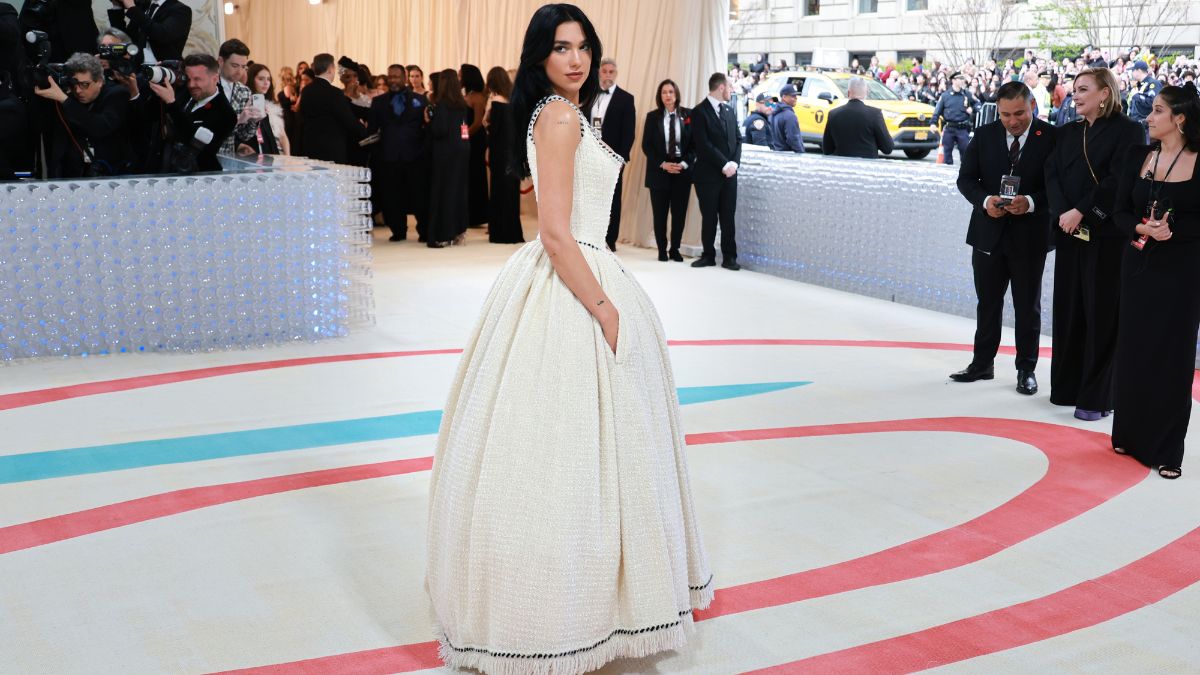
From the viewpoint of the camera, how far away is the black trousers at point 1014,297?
5.41 metres

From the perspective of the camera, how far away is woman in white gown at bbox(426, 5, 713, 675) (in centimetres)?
251

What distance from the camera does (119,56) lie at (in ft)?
20.5

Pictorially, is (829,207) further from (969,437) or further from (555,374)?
(555,374)

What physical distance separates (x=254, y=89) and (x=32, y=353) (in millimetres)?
3555

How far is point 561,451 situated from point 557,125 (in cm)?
73

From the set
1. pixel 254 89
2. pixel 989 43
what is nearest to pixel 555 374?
pixel 989 43

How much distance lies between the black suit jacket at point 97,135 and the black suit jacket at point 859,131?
4.84 m

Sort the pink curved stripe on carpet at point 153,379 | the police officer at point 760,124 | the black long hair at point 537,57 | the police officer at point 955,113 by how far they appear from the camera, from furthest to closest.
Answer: the police officer at point 760,124 < the police officer at point 955,113 < the pink curved stripe on carpet at point 153,379 < the black long hair at point 537,57

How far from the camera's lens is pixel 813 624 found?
298cm

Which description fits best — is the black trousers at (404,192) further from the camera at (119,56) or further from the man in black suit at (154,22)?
the camera at (119,56)

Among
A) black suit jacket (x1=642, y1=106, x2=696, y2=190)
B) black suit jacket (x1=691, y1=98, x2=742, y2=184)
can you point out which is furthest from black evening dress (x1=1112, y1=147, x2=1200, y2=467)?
black suit jacket (x1=642, y1=106, x2=696, y2=190)

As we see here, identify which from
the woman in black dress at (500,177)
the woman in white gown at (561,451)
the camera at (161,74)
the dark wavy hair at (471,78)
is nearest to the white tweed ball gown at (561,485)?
the woman in white gown at (561,451)

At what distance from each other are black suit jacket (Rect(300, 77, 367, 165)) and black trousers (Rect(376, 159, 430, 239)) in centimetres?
63

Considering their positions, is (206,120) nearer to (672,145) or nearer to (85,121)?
(85,121)
